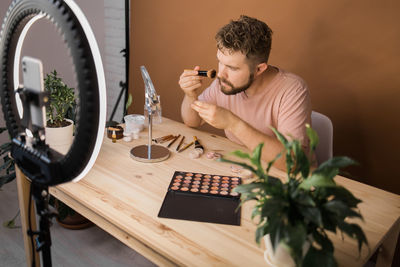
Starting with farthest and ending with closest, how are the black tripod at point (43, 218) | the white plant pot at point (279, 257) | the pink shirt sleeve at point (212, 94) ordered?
the pink shirt sleeve at point (212, 94) → the white plant pot at point (279, 257) → the black tripod at point (43, 218)

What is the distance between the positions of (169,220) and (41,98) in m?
0.54

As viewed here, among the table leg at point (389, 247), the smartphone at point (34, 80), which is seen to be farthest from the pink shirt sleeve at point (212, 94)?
the smartphone at point (34, 80)

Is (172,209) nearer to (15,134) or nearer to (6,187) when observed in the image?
(15,134)

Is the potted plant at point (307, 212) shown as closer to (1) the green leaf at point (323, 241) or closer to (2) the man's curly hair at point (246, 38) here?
(1) the green leaf at point (323, 241)

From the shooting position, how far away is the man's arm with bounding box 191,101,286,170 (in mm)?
1299

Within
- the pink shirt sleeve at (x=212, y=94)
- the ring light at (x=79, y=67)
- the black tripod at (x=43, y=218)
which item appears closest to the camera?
the ring light at (x=79, y=67)

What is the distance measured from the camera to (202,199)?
3.58 feet

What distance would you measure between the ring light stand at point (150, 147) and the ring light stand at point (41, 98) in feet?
1.83

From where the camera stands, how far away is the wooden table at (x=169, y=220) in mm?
877

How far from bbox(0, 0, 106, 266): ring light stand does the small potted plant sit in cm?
57

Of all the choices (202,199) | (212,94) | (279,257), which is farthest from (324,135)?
(279,257)

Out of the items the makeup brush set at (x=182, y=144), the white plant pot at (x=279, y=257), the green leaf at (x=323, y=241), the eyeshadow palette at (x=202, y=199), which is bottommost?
the makeup brush set at (x=182, y=144)

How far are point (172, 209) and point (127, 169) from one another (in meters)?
0.32

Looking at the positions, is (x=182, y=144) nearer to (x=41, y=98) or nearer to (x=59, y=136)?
(x=59, y=136)
